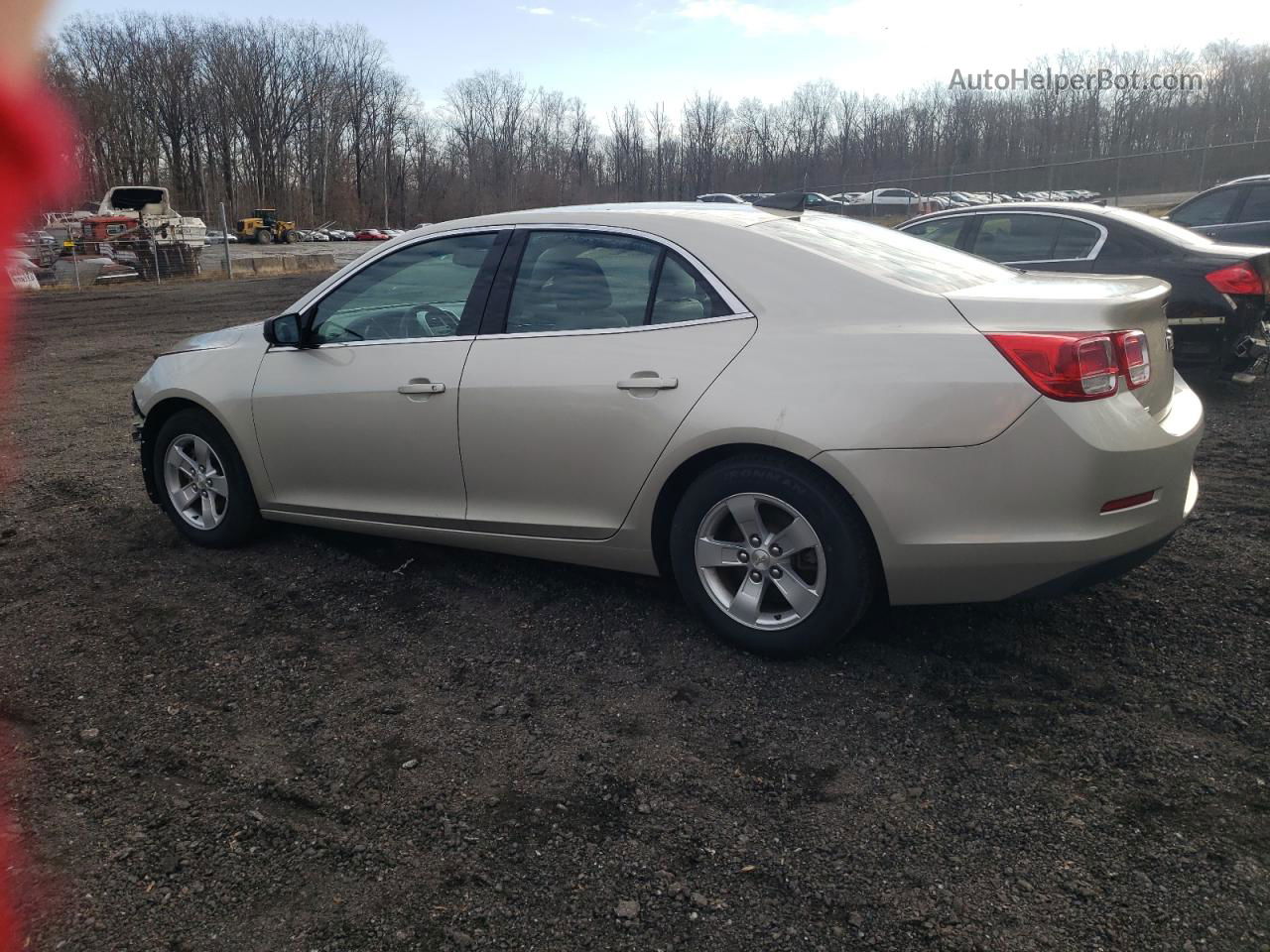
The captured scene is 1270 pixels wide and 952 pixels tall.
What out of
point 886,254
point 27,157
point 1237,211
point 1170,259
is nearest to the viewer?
point 27,157

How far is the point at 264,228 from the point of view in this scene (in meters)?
60.2

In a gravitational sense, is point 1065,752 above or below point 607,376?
below

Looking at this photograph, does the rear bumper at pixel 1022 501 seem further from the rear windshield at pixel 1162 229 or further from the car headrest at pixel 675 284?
the rear windshield at pixel 1162 229

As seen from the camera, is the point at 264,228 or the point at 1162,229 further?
the point at 264,228

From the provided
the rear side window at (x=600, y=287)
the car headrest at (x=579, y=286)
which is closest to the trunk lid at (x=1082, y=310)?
the rear side window at (x=600, y=287)

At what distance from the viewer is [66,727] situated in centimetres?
319

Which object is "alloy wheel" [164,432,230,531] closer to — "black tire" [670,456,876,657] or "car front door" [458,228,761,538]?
"car front door" [458,228,761,538]

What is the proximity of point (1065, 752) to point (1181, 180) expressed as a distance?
101 ft

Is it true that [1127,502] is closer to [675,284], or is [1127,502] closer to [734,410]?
[734,410]

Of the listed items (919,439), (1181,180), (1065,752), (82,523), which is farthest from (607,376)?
(1181,180)

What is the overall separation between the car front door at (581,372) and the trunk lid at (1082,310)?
79cm

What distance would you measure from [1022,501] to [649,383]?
131 centimetres

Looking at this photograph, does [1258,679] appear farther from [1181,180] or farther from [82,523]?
[1181,180]

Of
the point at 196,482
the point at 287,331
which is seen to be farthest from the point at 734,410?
the point at 196,482
